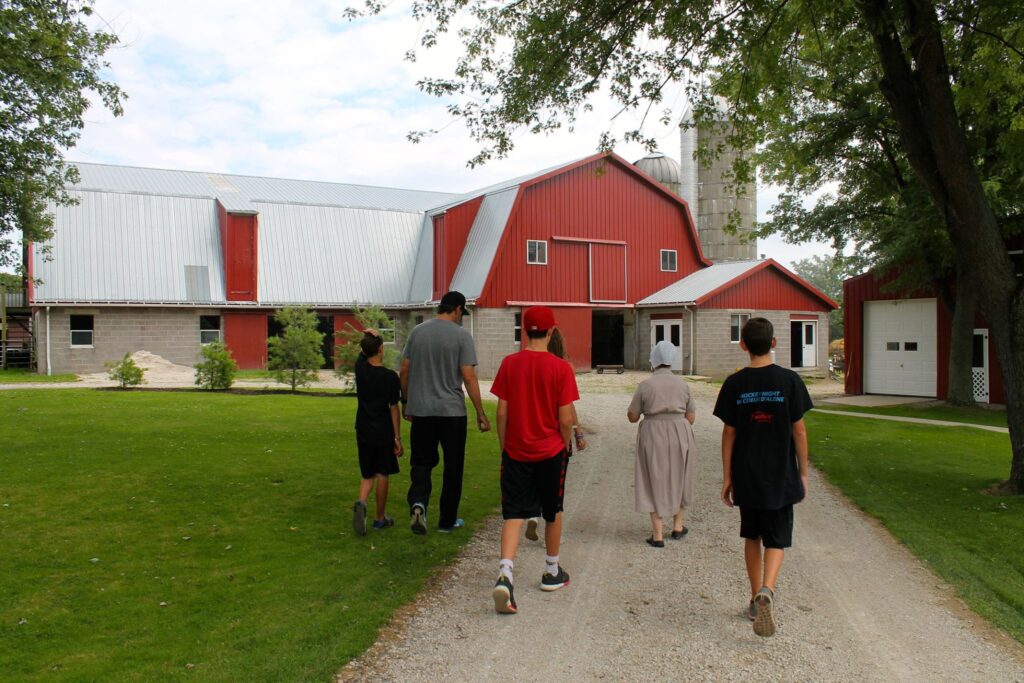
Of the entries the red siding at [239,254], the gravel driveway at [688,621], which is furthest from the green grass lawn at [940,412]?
the red siding at [239,254]

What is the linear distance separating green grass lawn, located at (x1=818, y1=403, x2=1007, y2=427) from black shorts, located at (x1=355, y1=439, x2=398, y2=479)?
617 inches

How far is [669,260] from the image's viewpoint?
110 ft

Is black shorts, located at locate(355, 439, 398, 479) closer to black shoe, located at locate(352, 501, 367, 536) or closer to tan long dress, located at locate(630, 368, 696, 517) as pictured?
black shoe, located at locate(352, 501, 367, 536)

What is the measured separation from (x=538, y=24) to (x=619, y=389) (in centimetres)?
1471

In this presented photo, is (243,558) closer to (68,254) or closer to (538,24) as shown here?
(538,24)

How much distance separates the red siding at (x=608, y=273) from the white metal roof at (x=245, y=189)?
11.0m

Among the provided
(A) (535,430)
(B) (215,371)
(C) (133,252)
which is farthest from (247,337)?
(A) (535,430)

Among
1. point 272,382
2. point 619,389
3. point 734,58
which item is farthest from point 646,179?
point 734,58

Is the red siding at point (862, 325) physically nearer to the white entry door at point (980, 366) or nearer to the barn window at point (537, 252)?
the white entry door at point (980, 366)

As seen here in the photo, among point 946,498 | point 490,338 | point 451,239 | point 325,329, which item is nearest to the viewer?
point 946,498

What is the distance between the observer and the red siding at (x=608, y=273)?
31219 mm

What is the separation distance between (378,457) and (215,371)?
15275mm

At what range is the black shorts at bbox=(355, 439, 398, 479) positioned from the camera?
6.74m

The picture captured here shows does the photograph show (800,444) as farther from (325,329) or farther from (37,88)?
(325,329)
